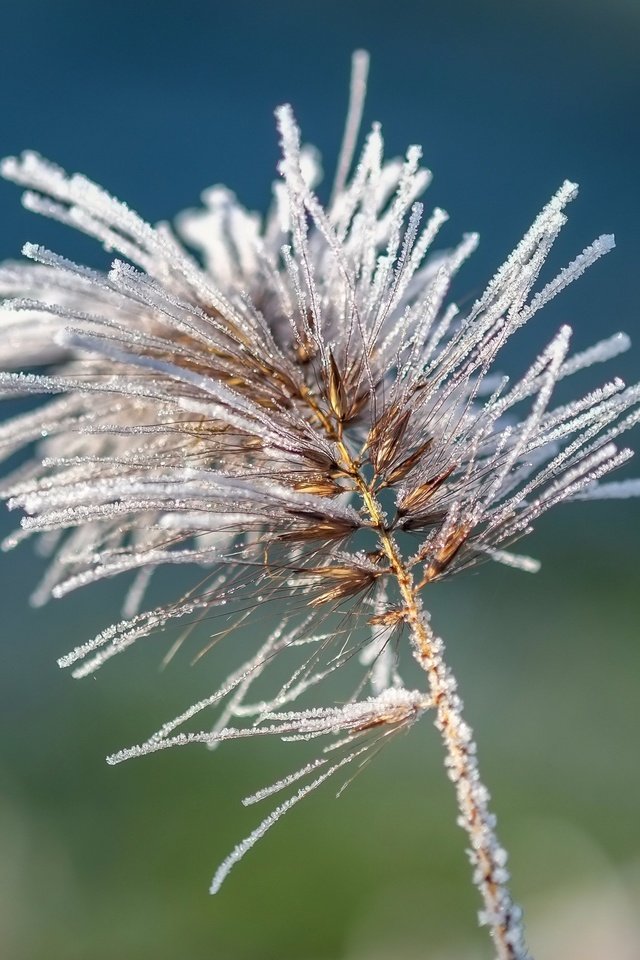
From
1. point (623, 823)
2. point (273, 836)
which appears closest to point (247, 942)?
point (273, 836)

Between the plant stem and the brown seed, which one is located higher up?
the brown seed

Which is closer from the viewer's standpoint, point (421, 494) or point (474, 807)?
point (474, 807)

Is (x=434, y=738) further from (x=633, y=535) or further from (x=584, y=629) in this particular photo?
(x=633, y=535)

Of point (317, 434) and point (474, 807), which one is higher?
point (317, 434)

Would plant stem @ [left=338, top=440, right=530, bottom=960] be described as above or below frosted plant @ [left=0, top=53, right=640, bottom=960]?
below

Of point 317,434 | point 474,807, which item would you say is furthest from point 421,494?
point 474,807

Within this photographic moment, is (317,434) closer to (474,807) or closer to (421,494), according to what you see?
(421,494)

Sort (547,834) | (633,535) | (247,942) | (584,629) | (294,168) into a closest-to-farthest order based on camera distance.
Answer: (294,168)
(247,942)
(547,834)
(584,629)
(633,535)

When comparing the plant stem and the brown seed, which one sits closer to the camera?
the plant stem
